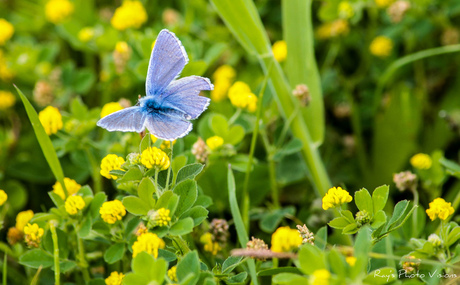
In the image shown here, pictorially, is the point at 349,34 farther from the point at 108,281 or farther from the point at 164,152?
the point at 108,281

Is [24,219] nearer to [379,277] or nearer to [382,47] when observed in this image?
[379,277]

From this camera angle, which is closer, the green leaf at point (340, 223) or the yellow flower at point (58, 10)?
the green leaf at point (340, 223)

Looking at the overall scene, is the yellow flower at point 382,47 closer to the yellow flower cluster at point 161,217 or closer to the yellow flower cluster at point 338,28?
the yellow flower cluster at point 338,28

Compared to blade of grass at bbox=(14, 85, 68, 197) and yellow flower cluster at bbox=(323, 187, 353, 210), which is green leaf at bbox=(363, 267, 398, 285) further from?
blade of grass at bbox=(14, 85, 68, 197)

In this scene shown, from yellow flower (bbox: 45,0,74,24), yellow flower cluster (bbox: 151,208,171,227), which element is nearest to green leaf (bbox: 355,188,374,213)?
yellow flower cluster (bbox: 151,208,171,227)

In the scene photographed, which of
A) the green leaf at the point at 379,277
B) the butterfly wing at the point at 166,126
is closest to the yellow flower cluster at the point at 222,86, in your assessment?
the butterfly wing at the point at 166,126

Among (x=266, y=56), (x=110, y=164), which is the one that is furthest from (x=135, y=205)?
(x=266, y=56)
